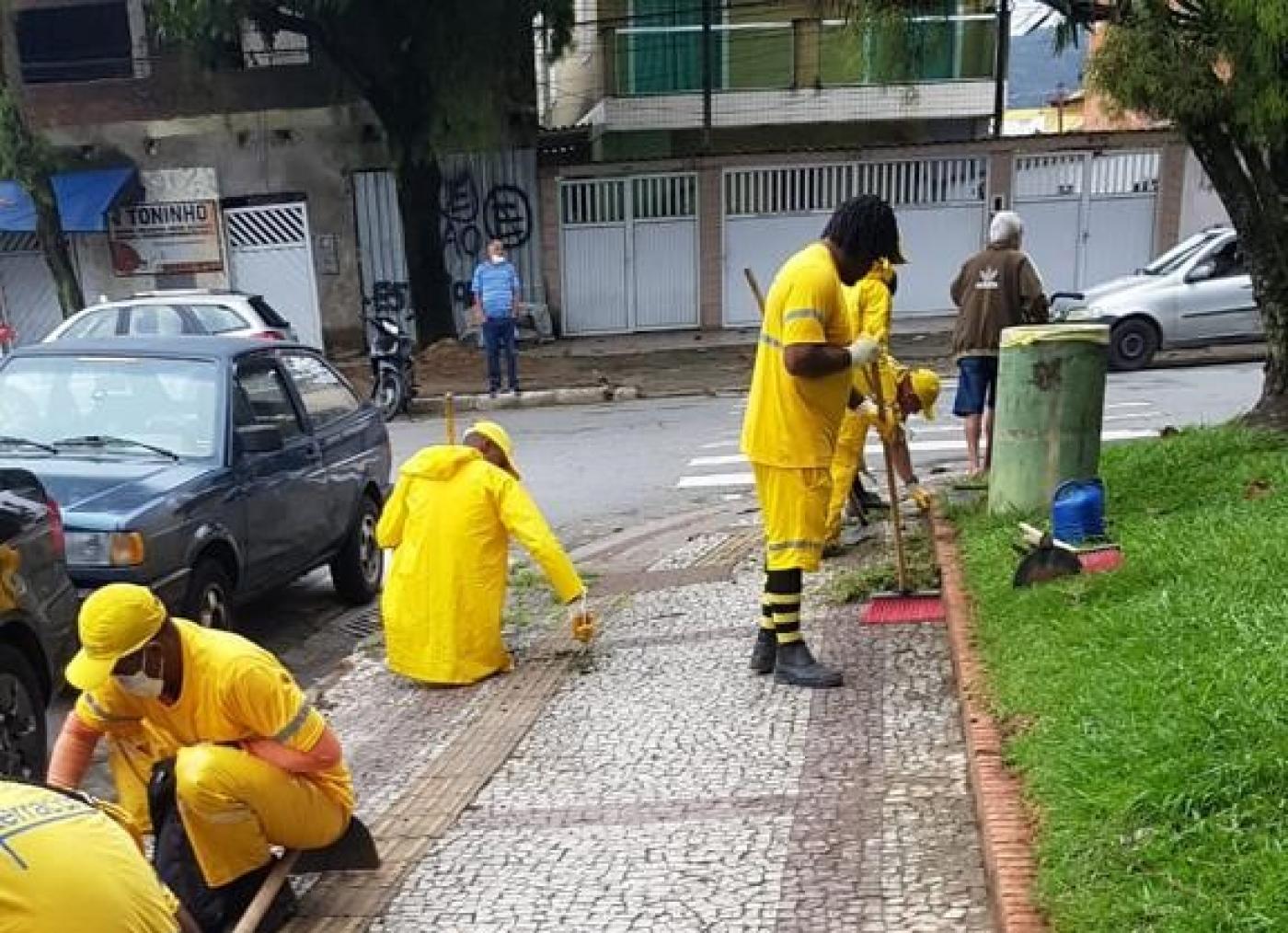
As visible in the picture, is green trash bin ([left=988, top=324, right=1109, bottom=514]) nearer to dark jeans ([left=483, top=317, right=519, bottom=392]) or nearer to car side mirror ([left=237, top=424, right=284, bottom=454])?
car side mirror ([left=237, top=424, right=284, bottom=454])

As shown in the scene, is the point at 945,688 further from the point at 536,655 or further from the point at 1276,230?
the point at 1276,230

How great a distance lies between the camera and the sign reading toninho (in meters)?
21.1

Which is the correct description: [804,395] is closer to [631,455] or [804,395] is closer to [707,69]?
[631,455]

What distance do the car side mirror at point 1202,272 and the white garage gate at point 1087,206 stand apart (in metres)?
5.27

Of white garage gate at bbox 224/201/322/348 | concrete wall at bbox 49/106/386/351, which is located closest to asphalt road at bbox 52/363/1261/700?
white garage gate at bbox 224/201/322/348

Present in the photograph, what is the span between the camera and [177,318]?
13305 mm

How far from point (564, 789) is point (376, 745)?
1.15 metres

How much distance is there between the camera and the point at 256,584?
260 inches

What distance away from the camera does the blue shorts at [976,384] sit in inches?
317

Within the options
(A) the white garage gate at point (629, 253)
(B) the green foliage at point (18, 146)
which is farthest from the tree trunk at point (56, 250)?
(A) the white garage gate at point (629, 253)

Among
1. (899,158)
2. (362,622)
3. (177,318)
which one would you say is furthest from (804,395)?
(899,158)

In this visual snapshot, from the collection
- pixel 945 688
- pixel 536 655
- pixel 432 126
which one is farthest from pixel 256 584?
pixel 432 126

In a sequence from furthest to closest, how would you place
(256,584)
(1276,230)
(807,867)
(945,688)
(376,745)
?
(1276,230)
(256,584)
(376,745)
(945,688)
(807,867)

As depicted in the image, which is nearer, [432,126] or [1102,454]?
[1102,454]
